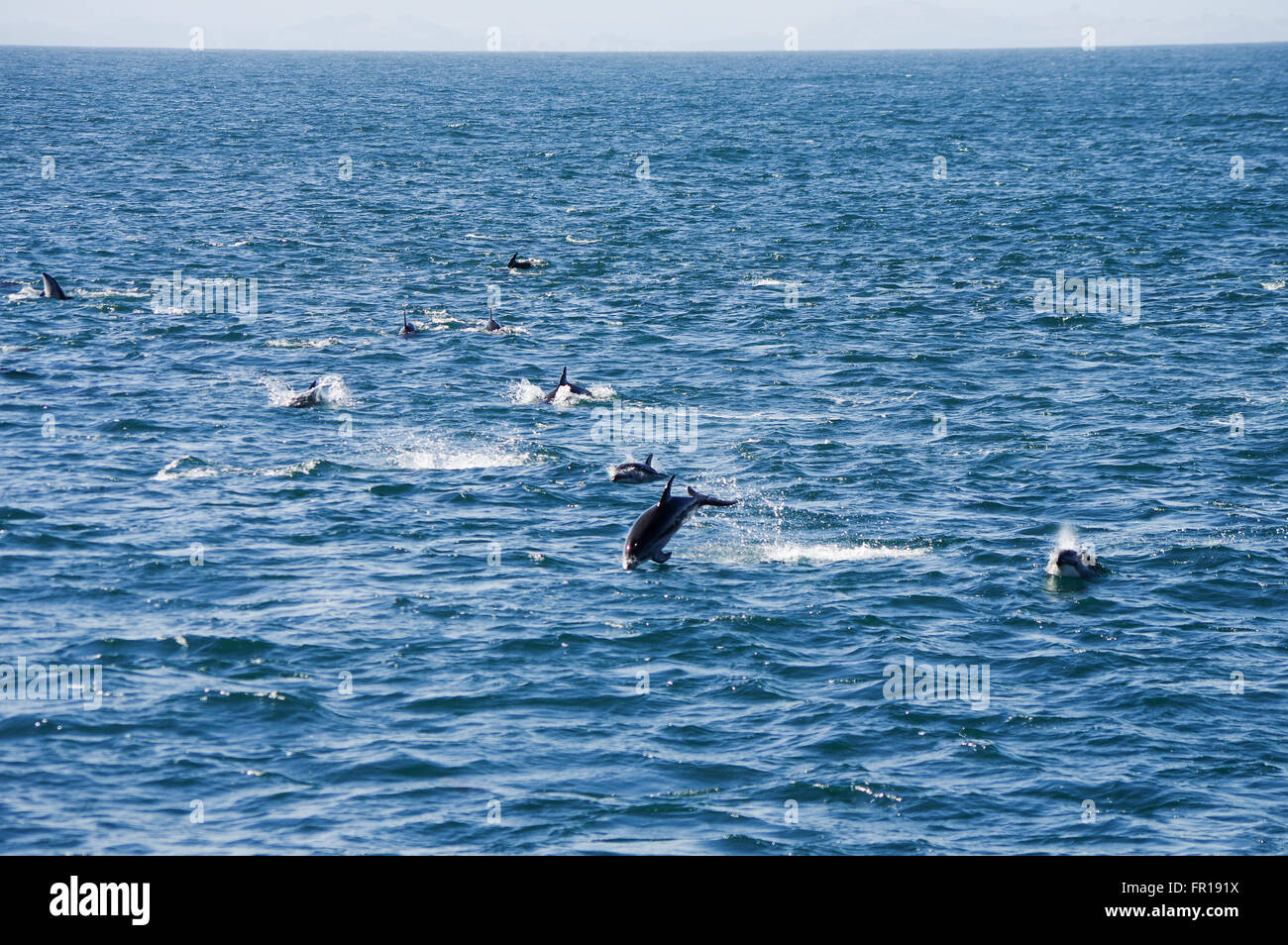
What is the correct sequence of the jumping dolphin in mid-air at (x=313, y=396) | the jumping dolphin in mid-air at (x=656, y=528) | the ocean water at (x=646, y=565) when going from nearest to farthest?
the ocean water at (x=646, y=565), the jumping dolphin in mid-air at (x=656, y=528), the jumping dolphin in mid-air at (x=313, y=396)

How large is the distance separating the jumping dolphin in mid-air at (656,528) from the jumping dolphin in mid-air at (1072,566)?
6471 millimetres

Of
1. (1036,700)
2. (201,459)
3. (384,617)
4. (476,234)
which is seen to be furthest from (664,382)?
(476,234)

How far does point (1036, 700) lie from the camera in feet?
74.5

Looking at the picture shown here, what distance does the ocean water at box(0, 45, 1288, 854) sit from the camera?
64.2ft

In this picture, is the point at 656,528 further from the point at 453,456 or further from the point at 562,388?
the point at 562,388

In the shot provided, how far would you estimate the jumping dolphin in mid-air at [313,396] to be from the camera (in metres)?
39.5

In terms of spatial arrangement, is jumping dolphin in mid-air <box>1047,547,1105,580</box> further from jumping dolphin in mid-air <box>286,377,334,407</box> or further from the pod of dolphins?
jumping dolphin in mid-air <box>286,377,334,407</box>

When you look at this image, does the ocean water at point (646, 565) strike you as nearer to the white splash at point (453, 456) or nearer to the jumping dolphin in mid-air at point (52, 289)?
the white splash at point (453, 456)

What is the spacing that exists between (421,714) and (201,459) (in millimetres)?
14910

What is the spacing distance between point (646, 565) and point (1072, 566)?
8.32 m

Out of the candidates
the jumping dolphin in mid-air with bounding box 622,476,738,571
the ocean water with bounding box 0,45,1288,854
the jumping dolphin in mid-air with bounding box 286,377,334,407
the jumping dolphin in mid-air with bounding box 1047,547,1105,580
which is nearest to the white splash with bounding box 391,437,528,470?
the ocean water with bounding box 0,45,1288,854

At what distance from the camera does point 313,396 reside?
39.7 m

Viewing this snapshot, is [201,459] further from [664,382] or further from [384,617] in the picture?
[664,382]

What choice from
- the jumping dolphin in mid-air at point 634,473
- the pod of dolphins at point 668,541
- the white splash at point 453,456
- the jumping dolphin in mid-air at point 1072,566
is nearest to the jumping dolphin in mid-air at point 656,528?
the pod of dolphins at point 668,541
